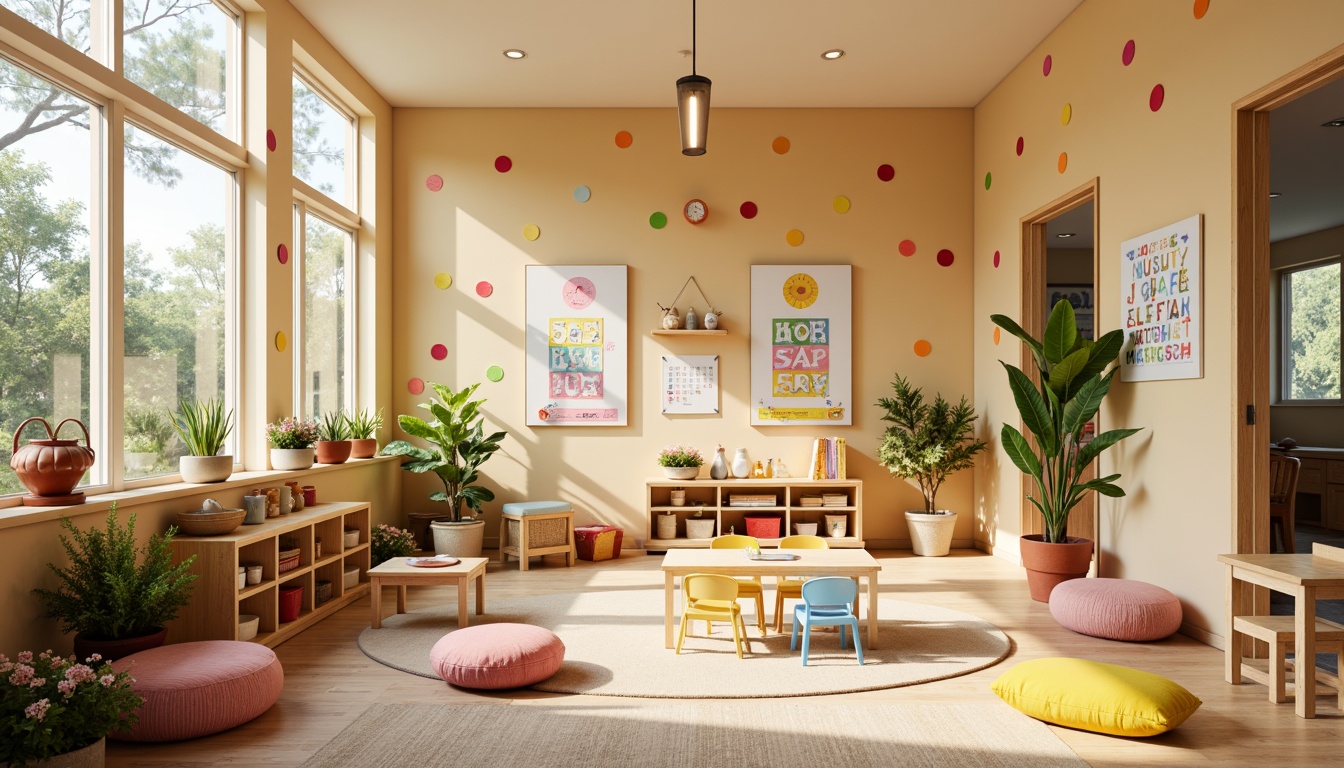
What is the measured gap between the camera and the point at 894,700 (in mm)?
3564

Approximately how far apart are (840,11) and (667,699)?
4.20m

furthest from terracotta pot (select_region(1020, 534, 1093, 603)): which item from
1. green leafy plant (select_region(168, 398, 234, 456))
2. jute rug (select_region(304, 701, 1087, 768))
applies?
green leafy plant (select_region(168, 398, 234, 456))

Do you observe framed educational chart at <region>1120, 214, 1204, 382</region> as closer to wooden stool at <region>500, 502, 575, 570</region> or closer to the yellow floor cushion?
the yellow floor cushion

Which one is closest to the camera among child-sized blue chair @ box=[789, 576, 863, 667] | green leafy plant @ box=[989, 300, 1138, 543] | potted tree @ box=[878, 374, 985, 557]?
child-sized blue chair @ box=[789, 576, 863, 667]

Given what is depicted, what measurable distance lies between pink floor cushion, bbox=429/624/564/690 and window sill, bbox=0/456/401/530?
142 centimetres

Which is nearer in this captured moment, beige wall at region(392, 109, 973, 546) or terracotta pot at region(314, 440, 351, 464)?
terracotta pot at region(314, 440, 351, 464)

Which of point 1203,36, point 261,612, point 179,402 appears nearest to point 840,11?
point 1203,36

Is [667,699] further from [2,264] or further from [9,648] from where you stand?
[2,264]

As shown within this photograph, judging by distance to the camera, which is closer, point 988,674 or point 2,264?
point 2,264

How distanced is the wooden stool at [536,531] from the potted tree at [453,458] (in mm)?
203

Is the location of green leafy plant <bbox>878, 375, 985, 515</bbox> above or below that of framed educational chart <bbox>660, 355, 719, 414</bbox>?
below

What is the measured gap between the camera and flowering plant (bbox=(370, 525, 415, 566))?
6031 mm

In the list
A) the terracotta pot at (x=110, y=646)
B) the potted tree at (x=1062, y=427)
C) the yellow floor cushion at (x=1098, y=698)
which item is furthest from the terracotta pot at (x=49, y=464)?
the potted tree at (x=1062, y=427)

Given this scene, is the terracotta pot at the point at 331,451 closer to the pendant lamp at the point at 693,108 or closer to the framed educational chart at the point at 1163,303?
the pendant lamp at the point at 693,108
